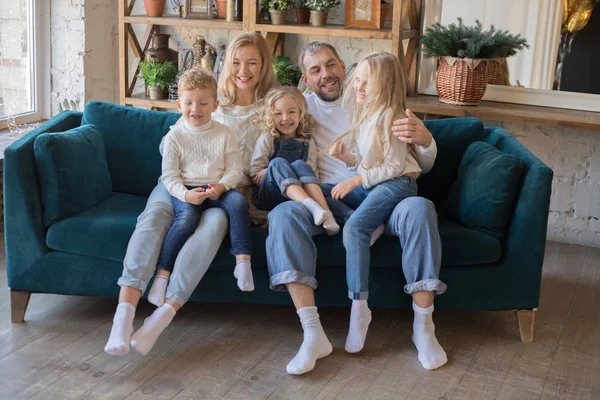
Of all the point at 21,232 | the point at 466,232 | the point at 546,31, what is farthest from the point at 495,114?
the point at 21,232

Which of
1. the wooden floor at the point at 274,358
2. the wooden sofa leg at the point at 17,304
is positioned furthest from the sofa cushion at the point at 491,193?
the wooden sofa leg at the point at 17,304

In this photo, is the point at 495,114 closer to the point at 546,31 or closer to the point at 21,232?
the point at 546,31

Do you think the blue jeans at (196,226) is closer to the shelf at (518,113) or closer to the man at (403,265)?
the man at (403,265)

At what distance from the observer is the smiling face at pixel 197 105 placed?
3053mm

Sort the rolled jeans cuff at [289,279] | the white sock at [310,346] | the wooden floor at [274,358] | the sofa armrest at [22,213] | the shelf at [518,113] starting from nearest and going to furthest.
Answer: the wooden floor at [274,358] → the white sock at [310,346] → the rolled jeans cuff at [289,279] → the sofa armrest at [22,213] → the shelf at [518,113]

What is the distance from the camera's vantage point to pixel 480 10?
4.19 metres

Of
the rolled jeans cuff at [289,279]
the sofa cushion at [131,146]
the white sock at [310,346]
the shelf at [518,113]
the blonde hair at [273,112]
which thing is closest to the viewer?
the white sock at [310,346]

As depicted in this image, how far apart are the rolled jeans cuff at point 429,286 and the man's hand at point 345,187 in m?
0.45

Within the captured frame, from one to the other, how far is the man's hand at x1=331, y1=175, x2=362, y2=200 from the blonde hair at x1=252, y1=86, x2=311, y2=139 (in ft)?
1.02

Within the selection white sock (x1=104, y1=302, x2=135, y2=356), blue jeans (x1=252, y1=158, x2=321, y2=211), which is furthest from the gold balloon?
white sock (x1=104, y1=302, x2=135, y2=356)

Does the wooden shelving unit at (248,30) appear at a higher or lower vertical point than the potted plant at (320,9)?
lower

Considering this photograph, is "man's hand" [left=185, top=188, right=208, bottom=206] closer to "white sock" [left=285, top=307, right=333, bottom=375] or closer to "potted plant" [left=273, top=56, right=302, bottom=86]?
"white sock" [left=285, top=307, right=333, bottom=375]

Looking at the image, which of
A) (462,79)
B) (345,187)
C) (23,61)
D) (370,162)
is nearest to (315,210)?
(345,187)

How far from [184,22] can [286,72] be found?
26.2 inches
